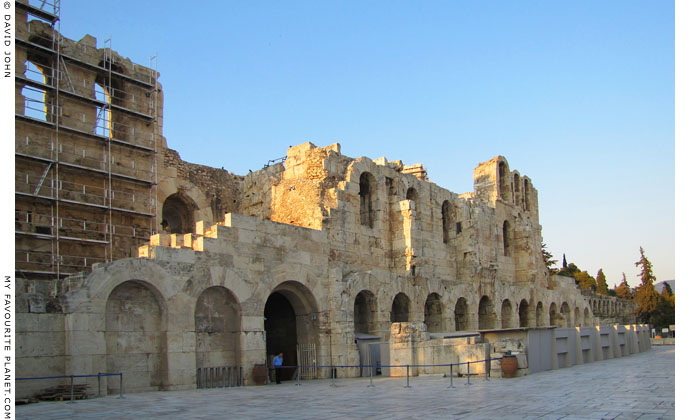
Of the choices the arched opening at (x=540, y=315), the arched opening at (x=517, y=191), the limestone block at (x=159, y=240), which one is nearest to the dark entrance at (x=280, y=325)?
the limestone block at (x=159, y=240)

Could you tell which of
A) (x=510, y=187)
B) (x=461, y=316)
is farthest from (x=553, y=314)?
(x=461, y=316)

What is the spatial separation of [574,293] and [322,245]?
26.1 m

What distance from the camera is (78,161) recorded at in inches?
843

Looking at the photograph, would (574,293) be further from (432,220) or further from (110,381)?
(110,381)

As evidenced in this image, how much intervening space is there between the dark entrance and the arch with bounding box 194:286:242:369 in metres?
3.74

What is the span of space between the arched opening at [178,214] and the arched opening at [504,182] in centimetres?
2003

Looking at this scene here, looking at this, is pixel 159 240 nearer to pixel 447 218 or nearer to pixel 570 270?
pixel 447 218

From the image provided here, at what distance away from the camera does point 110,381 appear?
612 inches

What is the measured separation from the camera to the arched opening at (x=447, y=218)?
32.4 m

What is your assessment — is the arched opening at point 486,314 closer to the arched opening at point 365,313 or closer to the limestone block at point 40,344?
the arched opening at point 365,313

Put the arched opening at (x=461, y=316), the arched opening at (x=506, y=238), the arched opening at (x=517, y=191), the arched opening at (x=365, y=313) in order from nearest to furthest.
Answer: the arched opening at (x=365, y=313), the arched opening at (x=461, y=316), the arched opening at (x=506, y=238), the arched opening at (x=517, y=191)

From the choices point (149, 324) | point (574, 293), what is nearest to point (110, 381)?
point (149, 324)

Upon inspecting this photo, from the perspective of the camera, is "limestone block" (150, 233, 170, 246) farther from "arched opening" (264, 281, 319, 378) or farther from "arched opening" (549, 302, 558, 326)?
"arched opening" (549, 302, 558, 326)

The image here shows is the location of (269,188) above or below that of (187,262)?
above
